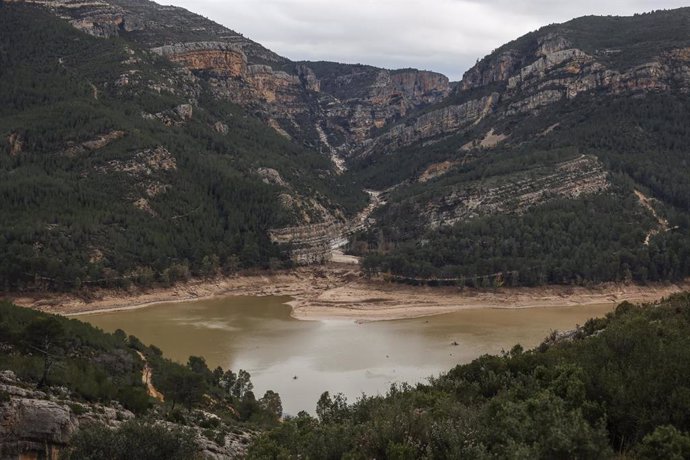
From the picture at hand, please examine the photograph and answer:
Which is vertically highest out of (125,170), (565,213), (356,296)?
(125,170)

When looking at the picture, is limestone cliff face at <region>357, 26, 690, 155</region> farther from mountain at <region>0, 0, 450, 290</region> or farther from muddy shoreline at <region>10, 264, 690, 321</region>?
muddy shoreline at <region>10, 264, 690, 321</region>

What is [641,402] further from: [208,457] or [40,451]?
[40,451]

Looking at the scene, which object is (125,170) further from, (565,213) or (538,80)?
(538,80)

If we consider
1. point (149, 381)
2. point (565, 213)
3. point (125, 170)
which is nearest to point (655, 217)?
point (565, 213)

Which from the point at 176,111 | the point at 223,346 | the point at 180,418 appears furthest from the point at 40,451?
the point at 176,111

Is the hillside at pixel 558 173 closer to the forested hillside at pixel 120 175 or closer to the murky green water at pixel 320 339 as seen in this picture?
the murky green water at pixel 320 339

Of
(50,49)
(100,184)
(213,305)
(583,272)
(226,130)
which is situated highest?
(50,49)
